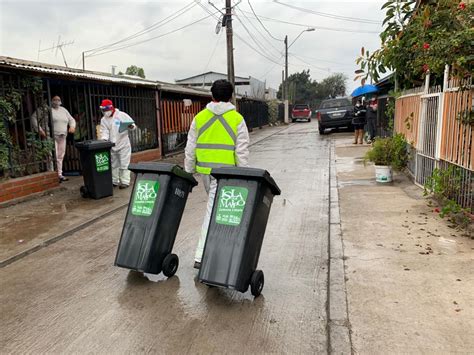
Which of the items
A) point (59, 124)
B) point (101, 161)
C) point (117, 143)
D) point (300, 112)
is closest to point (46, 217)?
point (101, 161)

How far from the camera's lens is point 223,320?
10.5 ft

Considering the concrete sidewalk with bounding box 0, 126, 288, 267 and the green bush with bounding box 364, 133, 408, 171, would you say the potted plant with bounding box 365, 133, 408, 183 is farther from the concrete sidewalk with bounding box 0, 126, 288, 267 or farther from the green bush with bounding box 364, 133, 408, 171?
the concrete sidewalk with bounding box 0, 126, 288, 267

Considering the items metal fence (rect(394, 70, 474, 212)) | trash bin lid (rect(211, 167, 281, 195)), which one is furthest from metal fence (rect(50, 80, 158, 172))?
trash bin lid (rect(211, 167, 281, 195))

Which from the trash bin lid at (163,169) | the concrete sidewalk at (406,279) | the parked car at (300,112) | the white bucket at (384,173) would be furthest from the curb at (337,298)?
the parked car at (300,112)

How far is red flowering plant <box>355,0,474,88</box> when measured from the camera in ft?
15.1

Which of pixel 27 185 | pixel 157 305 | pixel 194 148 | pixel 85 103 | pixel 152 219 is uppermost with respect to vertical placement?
pixel 85 103

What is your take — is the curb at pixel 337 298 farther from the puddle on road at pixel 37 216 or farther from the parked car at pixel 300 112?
the parked car at pixel 300 112

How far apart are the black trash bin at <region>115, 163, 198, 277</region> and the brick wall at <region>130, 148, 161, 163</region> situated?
7.56 meters

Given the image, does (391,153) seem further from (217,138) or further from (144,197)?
(144,197)

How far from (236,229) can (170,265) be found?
98 cm

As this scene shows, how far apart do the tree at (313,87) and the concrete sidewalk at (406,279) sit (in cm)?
6932

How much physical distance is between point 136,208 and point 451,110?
15.3ft

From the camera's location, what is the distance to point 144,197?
12.7ft

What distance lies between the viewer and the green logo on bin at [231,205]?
3.38 meters
